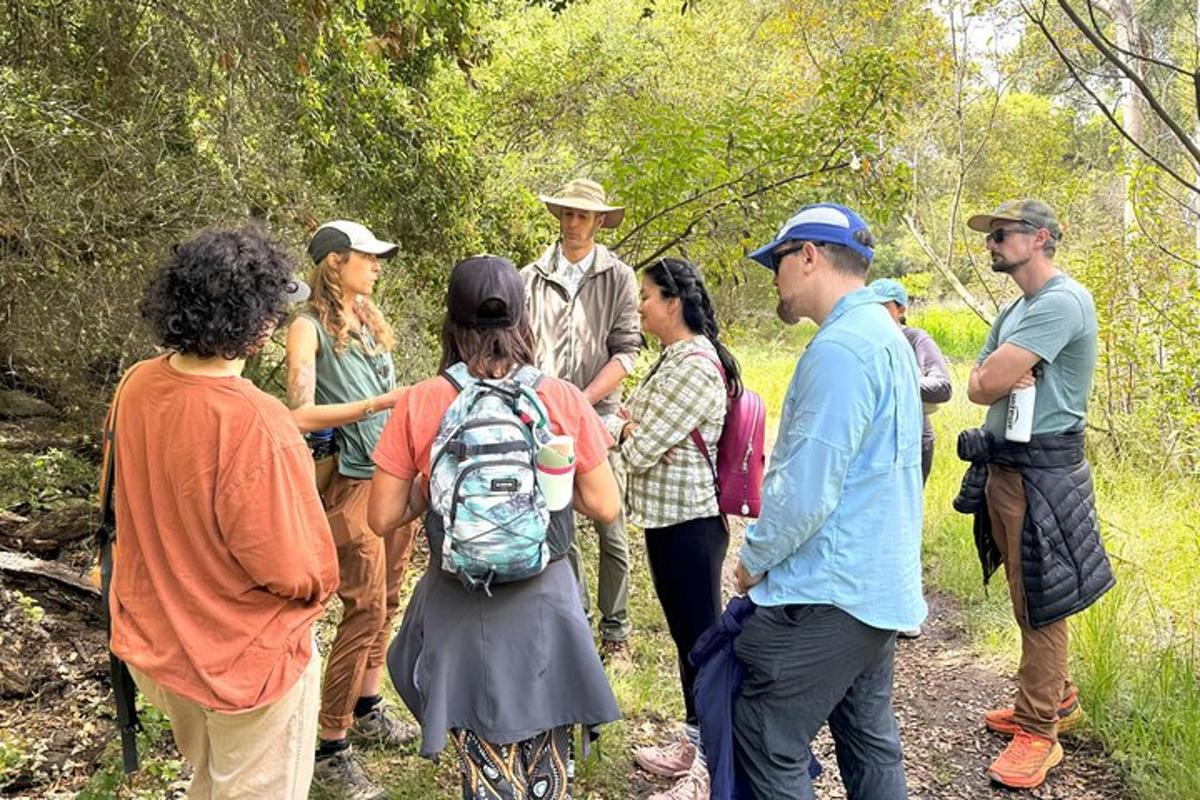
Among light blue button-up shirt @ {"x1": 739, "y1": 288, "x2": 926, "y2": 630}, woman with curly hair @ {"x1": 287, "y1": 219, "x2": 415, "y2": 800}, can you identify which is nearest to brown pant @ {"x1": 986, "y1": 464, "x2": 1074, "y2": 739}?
light blue button-up shirt @ {"x1": 739, "y1": 288, "x2": 926, "y2": 630}

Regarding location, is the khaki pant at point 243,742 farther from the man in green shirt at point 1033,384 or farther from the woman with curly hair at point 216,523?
the man in green shirt at point 1033,384

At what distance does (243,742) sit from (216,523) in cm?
54

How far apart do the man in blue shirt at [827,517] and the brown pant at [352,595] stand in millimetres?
1385

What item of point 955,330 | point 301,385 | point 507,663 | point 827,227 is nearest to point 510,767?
point 507,663

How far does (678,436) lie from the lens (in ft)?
10.8

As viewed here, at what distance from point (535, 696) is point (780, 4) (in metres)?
12.9

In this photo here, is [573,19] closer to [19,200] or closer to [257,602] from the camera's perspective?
[19,200]

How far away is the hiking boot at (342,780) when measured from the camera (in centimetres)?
315

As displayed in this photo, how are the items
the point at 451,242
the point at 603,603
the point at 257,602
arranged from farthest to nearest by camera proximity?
the point at 451,242 < the point at 603,603 < the point at 257,602

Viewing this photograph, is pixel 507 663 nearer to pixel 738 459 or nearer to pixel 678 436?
pixel 678 436

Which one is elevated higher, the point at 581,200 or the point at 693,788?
the point at 581,200

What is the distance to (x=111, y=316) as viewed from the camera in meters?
5.05

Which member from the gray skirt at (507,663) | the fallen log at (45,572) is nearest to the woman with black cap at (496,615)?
the gray skirt at (507,663)

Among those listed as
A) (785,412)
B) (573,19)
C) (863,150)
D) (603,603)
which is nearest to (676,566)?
(785,412)
